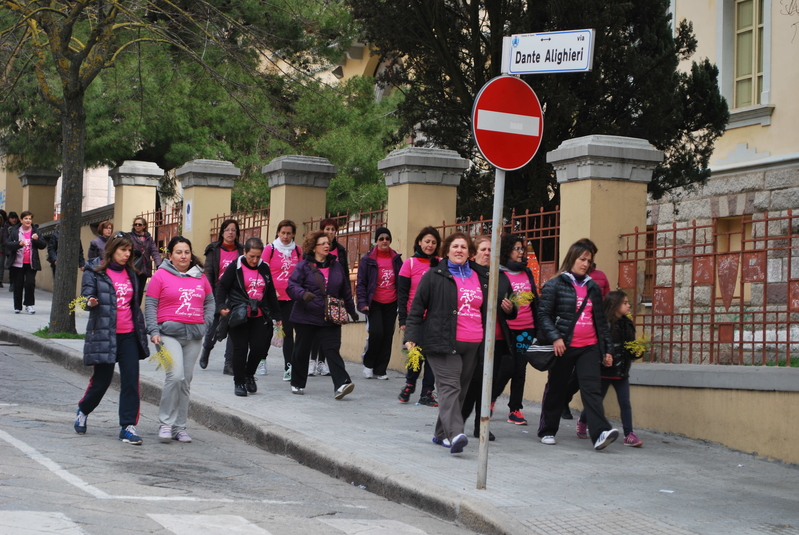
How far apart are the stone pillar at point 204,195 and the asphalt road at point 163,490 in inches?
324

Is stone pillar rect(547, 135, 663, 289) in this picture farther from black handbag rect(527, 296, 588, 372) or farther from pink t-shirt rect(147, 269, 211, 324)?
pink t-shirt rect(147, 269, 211, 324)

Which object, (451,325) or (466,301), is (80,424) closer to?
(451,325)

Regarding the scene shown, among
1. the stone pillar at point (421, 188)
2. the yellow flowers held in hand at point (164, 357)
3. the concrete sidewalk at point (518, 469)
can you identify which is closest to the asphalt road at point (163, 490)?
the concrete sidewalk at point (518, 469)

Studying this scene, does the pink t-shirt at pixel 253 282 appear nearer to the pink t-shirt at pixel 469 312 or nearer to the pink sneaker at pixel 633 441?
the pink t-shirt at pixel 469 312

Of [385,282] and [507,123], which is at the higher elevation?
[507,123]

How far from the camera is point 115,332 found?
27.3 ft

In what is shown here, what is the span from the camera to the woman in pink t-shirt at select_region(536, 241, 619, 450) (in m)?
8.41

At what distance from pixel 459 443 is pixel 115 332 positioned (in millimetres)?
2909

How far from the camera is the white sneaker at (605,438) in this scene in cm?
817

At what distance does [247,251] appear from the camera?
10539mm

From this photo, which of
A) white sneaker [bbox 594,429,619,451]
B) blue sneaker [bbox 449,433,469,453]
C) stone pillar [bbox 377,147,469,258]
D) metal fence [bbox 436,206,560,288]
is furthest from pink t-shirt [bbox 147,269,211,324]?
stone pillar [bbox 377,147,469,258]

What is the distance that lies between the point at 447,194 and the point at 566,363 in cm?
477

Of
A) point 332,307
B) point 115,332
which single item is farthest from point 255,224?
point 115,332

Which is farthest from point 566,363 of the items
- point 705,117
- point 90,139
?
point 90,139
